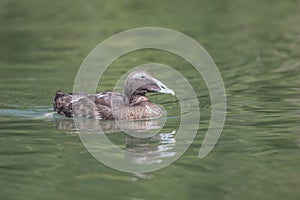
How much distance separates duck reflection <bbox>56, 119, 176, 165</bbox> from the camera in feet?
34.3

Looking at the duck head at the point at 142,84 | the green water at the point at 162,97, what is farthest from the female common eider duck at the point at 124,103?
the green water at the point at 162,97

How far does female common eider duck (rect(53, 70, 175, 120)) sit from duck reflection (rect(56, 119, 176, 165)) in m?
0.14

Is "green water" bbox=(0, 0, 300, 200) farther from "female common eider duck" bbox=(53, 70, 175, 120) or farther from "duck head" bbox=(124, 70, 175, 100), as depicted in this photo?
"duck head" bbox=(124, 70, 175, 100)

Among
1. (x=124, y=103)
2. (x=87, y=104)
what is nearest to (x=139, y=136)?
(x=124, y=103)

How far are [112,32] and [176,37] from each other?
1806mm

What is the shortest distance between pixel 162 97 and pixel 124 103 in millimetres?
1739

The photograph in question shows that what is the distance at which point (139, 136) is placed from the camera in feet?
38.4

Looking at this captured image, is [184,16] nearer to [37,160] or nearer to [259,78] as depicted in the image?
[259,78]

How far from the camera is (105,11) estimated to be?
25859 mm

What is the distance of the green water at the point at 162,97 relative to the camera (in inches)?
358

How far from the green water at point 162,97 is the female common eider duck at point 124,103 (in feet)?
1.13

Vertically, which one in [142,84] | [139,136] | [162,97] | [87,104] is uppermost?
[142,84]

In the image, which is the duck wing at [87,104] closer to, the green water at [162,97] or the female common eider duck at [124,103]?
the female common eider duck at [124,103]

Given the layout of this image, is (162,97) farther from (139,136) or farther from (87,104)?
(139,136)
